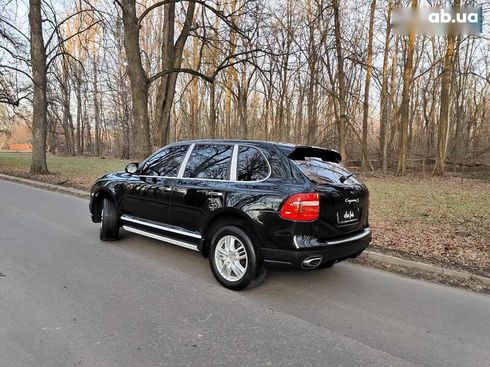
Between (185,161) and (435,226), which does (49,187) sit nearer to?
(185,161)

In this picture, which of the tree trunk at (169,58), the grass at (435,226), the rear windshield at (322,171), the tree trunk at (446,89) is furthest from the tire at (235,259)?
the tree trunk at (446,89)

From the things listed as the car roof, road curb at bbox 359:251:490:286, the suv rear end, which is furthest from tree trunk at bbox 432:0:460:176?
the suv rear end

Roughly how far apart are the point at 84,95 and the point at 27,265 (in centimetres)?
4341

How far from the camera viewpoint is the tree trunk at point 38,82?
16953mm

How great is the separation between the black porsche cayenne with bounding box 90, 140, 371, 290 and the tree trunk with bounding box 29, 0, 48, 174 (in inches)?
573

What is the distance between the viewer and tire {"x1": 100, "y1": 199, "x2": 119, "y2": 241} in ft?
20.2

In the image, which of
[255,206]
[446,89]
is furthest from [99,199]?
[446,89]

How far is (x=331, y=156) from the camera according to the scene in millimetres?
4824

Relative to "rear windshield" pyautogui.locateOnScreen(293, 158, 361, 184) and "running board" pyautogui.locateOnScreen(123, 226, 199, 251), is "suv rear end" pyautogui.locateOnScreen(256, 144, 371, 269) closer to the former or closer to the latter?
"rear windshield" pyautogui.locateOnScreen(293, 158, 361, 184)

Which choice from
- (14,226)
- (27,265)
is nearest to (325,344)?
(27,265)

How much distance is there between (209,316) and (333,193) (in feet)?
6.15

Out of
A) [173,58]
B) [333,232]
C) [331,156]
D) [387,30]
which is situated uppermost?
[387,30]

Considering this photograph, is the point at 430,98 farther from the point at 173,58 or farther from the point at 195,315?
the point at 195,315

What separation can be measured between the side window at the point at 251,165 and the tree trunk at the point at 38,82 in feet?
52.1
